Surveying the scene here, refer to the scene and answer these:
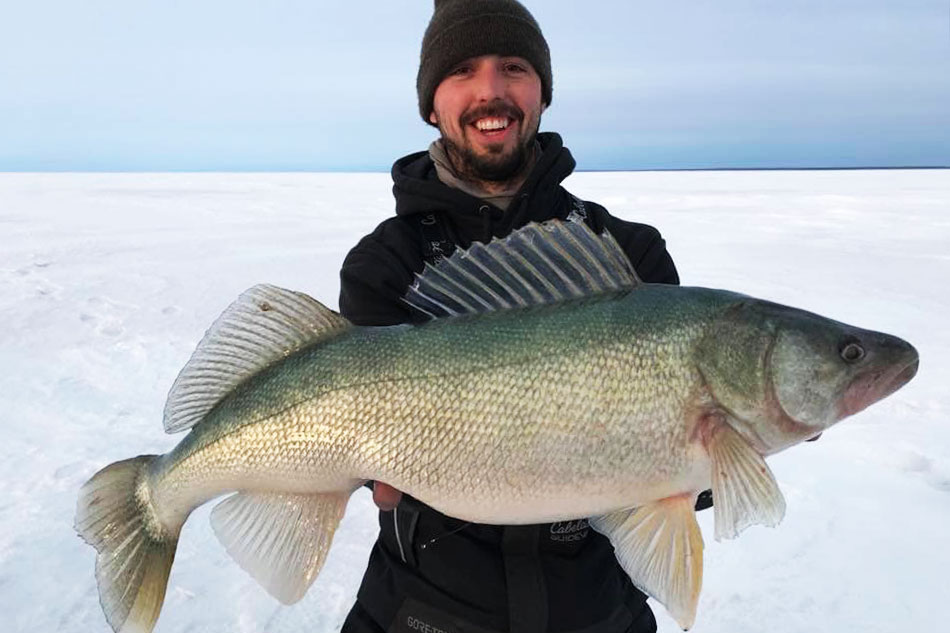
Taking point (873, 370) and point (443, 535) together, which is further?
point (443, 535)

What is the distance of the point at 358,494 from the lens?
3957 mm

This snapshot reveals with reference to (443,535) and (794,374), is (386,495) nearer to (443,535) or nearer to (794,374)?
(443,535)

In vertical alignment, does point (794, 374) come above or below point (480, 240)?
below

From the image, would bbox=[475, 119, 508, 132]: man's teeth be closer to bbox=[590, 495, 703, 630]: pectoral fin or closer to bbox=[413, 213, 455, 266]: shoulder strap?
bbox=[413, 213, 455, 266]: shoulder strap

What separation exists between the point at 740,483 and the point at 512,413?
54 centimetres

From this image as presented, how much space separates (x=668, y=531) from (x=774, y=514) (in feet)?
0.80

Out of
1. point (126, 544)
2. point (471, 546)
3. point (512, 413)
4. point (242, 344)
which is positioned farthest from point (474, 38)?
point (126, 544)

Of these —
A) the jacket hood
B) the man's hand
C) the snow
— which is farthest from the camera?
the snow

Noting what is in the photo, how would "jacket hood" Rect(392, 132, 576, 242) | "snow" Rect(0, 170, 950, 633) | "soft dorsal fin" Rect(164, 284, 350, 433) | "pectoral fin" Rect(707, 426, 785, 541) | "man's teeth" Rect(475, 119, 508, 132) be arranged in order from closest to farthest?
"pectoral fin" Rect(707, 426, 785, 541) < "soft dorsal fin" Rect(164, 284, 350, 433) < "jacket hood" Rect(392, 132, 576, 242) < "man's teeth" Rect(475, 119, 508, 132) < "snow" Rect(0, 170, 950, 633)

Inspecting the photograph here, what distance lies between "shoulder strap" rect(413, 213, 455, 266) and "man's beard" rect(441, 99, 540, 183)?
230 millimetres

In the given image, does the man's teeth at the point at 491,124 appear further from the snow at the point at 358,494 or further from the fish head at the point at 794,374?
the snow at the point at 358,494

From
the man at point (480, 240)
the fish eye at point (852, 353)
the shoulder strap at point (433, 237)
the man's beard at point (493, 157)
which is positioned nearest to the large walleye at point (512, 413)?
the fish eye at point (852, 353)

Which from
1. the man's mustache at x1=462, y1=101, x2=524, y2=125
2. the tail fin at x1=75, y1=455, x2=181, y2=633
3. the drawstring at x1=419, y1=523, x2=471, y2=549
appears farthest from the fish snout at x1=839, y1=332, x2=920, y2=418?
the tail fin at x1=75, y1=455, x2=181, y2=633

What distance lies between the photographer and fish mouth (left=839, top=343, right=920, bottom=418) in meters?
1.70
